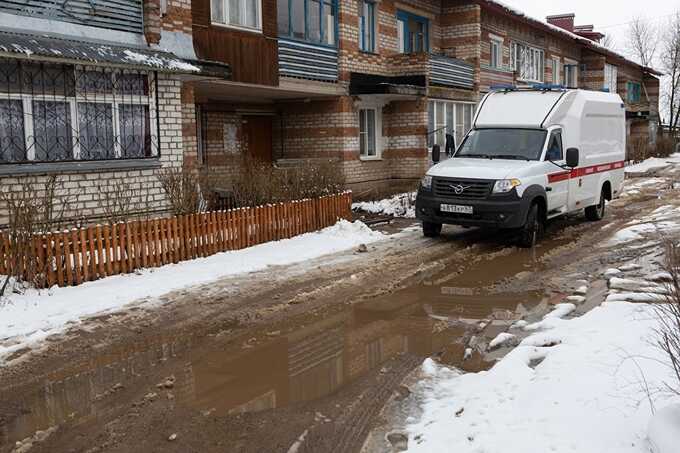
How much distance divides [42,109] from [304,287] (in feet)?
17.8

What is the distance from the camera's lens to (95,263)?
8938 mm

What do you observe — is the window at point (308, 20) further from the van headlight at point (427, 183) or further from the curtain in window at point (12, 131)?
the curtain in window at point (12, 131)

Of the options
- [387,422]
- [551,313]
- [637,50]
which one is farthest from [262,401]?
[637,50]

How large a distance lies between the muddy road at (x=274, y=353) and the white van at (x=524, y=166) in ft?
3.63

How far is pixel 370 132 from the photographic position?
2209 cm

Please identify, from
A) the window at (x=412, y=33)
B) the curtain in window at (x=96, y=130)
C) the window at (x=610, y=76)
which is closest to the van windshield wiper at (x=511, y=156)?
the curtain in window at (x=96, y=130)

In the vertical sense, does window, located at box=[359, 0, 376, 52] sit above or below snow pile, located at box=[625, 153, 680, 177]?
above

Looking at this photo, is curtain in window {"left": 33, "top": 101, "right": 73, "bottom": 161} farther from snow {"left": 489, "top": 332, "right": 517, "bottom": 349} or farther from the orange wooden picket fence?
snow {"left": 489, "top": 332, "right": 517, "bottom": 349}

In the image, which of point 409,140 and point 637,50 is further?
point 637,50

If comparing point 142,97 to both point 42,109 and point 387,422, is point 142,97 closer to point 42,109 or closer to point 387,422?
point 42,109

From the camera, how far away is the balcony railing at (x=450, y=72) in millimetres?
21625

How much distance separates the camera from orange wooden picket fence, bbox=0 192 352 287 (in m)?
8.49

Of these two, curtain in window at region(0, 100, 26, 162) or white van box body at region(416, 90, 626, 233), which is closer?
curtain in window at region(0, 100, 26, 162)

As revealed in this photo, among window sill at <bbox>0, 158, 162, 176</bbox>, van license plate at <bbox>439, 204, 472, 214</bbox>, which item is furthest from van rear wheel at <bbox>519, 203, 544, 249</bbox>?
window sill at <bbox>0, 158, 162, 176</bbox>
